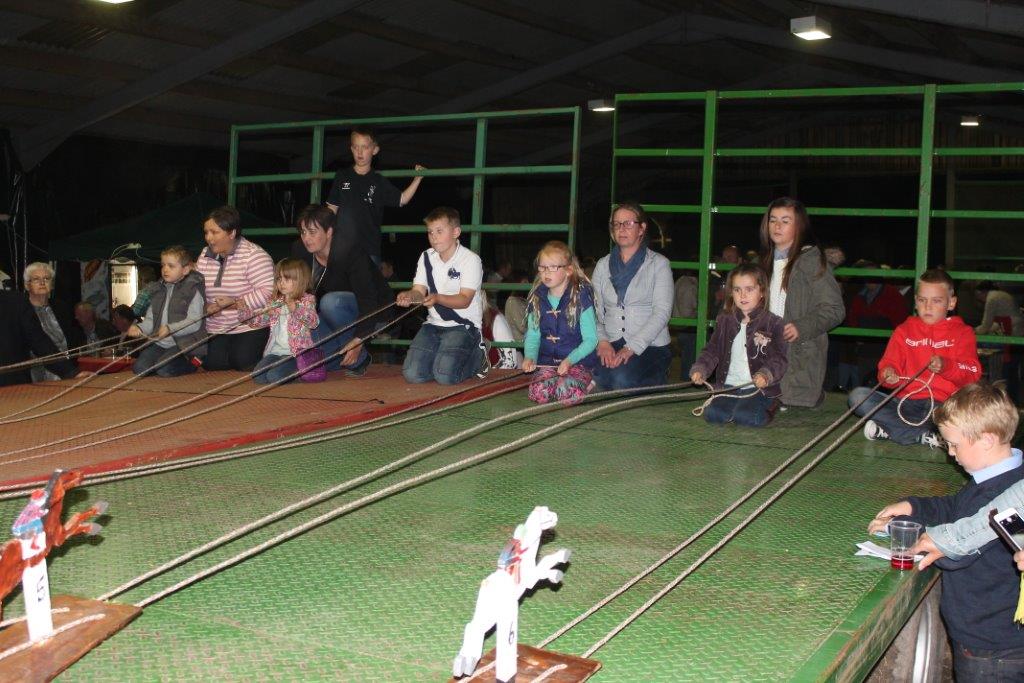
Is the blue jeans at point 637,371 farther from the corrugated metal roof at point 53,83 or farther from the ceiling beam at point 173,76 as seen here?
the corrugated metal roof at point 53,83

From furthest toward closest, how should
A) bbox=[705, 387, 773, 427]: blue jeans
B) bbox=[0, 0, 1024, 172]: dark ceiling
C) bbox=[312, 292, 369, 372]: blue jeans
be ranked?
bbox=[0, 0, 1024, 172]: dark ceiling → bbox=[312, 292, 369, 372]: blue jeans → bbox=[705, 387, 773, 427]: blue jeans

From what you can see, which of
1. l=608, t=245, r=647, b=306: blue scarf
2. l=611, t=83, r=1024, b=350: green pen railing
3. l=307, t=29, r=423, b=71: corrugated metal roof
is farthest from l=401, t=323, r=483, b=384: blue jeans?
l=307, t=29, r=423, b=71: corrugated metal roof

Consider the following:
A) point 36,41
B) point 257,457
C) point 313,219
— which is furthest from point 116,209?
point 257,457

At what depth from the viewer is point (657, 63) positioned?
1334 centimetres

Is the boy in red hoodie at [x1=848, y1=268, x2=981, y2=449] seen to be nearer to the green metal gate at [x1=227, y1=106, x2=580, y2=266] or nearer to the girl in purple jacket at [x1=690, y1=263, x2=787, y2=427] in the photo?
the girl in purple jacket at [x1=690, y1=263, x2=787, y2=427]


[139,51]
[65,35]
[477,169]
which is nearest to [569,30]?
[139,51]

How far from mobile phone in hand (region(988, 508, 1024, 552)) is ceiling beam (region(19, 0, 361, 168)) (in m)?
8.12

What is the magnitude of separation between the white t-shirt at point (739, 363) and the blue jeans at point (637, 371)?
0.67 meters

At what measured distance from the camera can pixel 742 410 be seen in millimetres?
4816

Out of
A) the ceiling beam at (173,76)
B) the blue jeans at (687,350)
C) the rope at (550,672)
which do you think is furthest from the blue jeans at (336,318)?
the rope at (550,672)

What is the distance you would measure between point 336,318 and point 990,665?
178 inches

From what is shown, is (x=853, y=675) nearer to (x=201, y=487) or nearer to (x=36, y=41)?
(x=201, y=487)

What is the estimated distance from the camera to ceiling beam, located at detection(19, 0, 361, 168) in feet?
30.4

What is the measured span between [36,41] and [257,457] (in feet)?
22.5
